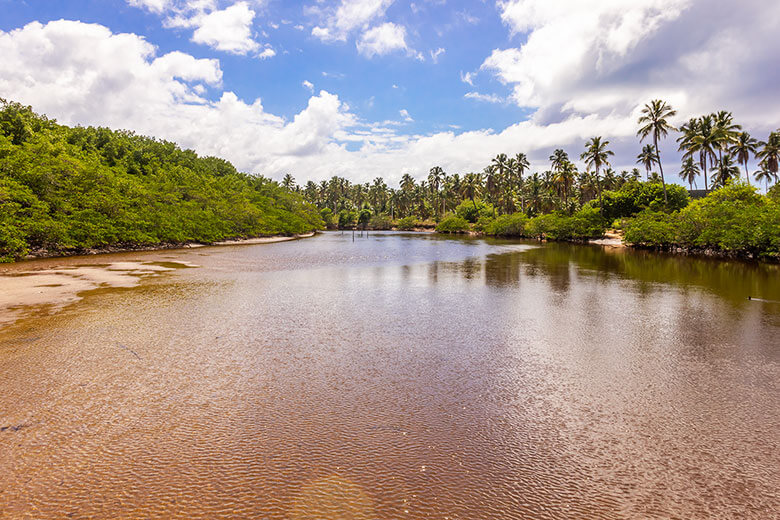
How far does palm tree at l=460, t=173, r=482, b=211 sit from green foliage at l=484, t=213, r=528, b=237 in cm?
2547

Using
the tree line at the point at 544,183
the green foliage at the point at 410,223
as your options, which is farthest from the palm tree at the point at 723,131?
the green foliage at the point at 410,223

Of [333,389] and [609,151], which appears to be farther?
[609,151]

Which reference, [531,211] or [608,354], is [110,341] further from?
[531,211]

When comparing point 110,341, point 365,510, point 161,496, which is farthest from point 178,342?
point 365,510

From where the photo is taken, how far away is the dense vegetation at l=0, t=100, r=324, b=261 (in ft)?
89.0

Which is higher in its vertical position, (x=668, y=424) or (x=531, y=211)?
(x=531, y=211)

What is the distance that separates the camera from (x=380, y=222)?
425ft

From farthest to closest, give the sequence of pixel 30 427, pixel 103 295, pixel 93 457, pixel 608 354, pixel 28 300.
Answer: pixel 103 295
pixel 28 300
pixel 608 354
pixel 30 427
pixel 93 457

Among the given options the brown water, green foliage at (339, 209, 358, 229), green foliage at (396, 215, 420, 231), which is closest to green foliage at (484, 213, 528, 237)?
green foliage at (396, 215, 420, 231)

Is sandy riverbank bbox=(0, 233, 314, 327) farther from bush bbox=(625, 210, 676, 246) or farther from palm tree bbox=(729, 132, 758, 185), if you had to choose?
palm tree bbox=(729, 132, 758, 185)

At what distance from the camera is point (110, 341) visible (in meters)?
8.93

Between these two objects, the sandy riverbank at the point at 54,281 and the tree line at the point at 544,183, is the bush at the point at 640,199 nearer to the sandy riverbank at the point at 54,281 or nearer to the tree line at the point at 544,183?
the tree line at the point at 544,183

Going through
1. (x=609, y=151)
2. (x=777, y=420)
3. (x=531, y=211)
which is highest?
(x=609, y=151)

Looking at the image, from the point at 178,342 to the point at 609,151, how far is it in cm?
6843
